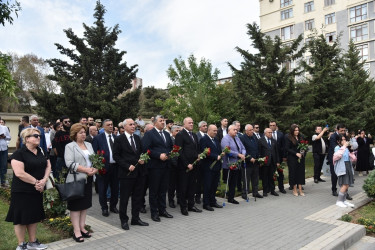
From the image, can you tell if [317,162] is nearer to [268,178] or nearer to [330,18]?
[268,178]

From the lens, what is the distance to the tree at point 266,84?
1638 centimetres

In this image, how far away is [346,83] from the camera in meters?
17.5

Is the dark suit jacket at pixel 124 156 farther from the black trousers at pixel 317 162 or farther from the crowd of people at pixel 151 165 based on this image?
the black trousers at pixel 317 162

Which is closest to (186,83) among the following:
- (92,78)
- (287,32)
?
(92,78)

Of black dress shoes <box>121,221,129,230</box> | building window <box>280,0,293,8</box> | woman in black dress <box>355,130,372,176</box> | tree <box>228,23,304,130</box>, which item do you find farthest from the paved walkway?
building window <box>280,0,293,8</box>

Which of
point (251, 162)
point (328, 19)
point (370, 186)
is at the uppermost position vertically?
point (328, 19)

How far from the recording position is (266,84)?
646 inches

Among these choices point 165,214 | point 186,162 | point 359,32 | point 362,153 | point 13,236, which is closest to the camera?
point 13,236

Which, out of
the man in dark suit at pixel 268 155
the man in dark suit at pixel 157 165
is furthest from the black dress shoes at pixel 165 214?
the man in dark suit at pixel 268 155

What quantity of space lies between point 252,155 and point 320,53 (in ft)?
40.7

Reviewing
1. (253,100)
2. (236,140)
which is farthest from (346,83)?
(236,140)

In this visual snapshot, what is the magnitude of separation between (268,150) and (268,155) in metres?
0.16

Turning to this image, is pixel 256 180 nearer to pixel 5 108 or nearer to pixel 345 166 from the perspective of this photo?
pixel 345 166

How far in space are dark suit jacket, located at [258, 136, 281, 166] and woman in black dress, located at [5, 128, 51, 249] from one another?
651 cm
